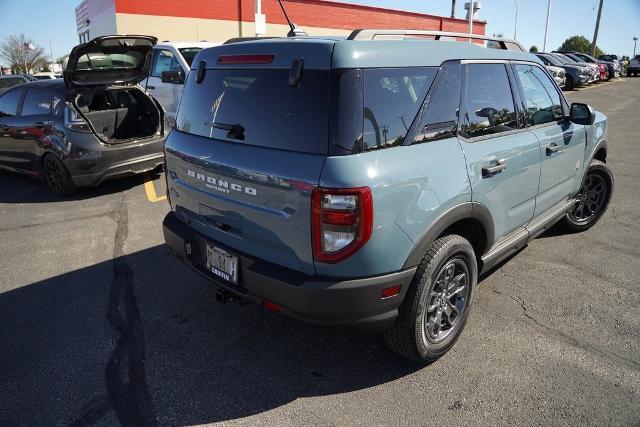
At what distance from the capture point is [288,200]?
237cm

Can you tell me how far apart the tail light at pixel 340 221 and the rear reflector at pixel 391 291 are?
0.30m

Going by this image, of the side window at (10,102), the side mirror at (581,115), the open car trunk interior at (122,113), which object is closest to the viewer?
the side mirror at (581,115)

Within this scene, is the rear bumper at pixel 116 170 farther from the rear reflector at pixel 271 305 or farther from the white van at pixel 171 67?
the rear reflector at pixel 271 305

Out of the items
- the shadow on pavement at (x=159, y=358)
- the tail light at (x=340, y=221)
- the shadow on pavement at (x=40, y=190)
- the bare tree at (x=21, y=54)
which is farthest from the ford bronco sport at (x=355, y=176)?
the bare tree at (x=21, y=54)

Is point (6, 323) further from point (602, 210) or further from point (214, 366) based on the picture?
point (602, 210)

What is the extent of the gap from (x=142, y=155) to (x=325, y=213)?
5.27 metres

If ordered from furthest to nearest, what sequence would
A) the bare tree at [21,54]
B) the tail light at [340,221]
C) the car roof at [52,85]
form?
the bare tree at [21,54]
the car roof at [52,85]
the tail light at [340,221]

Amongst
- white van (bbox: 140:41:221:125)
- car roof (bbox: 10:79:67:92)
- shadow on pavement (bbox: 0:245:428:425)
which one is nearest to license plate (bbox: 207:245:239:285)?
shadow on pavement (bbox: 0:245:428:425)

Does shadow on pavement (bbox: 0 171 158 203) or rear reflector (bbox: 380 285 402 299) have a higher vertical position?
rear reflector (bbox: 380 285 402 299)

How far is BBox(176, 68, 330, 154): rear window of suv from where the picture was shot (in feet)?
7.71

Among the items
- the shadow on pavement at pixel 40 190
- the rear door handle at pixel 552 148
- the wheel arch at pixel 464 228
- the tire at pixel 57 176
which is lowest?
the shadow on pavement at pixel 40 190

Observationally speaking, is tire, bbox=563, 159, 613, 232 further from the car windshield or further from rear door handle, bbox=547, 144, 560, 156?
the car windshield

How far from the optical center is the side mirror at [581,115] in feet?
13.1

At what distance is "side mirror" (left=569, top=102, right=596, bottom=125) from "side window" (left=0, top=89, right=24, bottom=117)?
7.56 m
